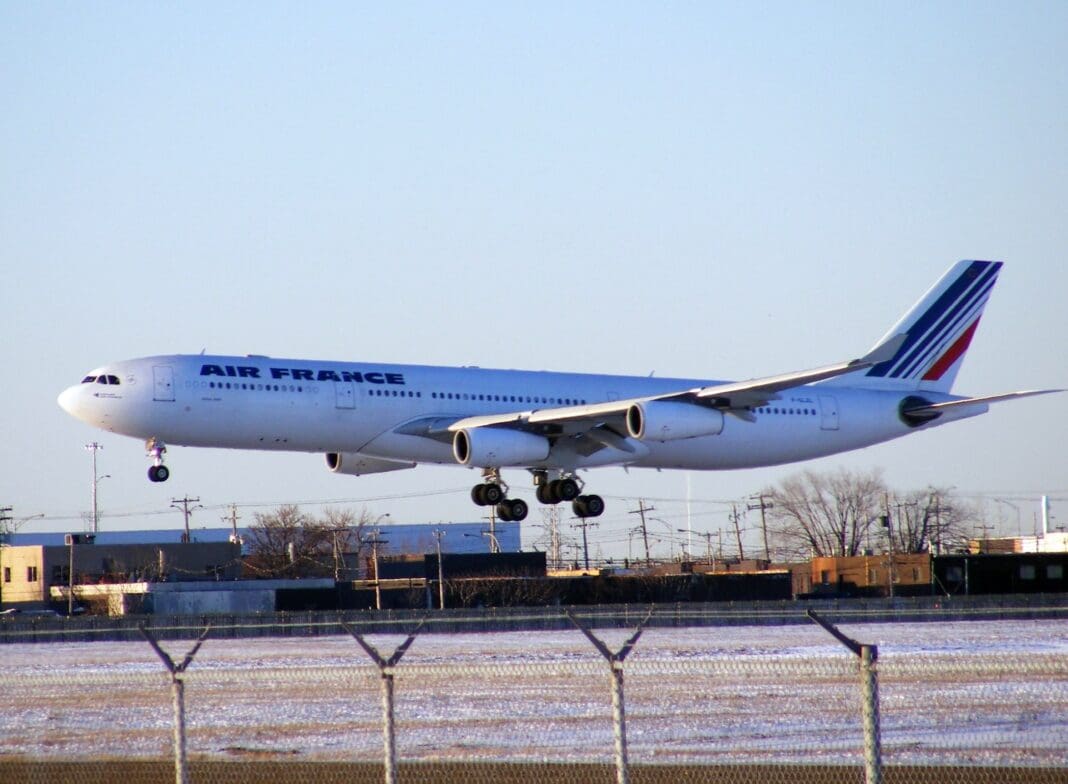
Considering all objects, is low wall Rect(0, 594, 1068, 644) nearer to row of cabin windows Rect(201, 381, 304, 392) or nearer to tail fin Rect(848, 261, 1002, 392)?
row of cabin windows Rect(201, 381, 304, 392)

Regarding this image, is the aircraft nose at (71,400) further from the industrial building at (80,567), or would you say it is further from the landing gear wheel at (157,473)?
the industrial building at (80,567)

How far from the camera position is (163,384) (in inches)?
1813

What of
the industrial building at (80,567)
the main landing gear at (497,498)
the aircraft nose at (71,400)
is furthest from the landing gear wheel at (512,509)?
the industrial building at (80,567)

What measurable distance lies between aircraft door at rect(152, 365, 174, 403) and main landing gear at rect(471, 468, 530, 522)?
11.2m

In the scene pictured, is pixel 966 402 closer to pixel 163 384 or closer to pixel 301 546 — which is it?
pixel 163 384

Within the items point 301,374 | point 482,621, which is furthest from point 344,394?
point 482,621

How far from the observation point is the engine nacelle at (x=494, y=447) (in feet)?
158

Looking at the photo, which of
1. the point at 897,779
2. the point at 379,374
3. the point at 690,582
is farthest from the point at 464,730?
the point at 690,582

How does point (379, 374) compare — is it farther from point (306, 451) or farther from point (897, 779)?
point (897, 779)

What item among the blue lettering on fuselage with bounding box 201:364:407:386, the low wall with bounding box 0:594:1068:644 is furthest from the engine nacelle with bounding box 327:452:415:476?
the low wall with bounding box 0:594:1068:644

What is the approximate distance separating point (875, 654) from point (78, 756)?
12.9 m

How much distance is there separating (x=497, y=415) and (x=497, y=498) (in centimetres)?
304

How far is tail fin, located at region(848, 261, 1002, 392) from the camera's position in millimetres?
61312

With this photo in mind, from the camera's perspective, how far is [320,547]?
153 metres
